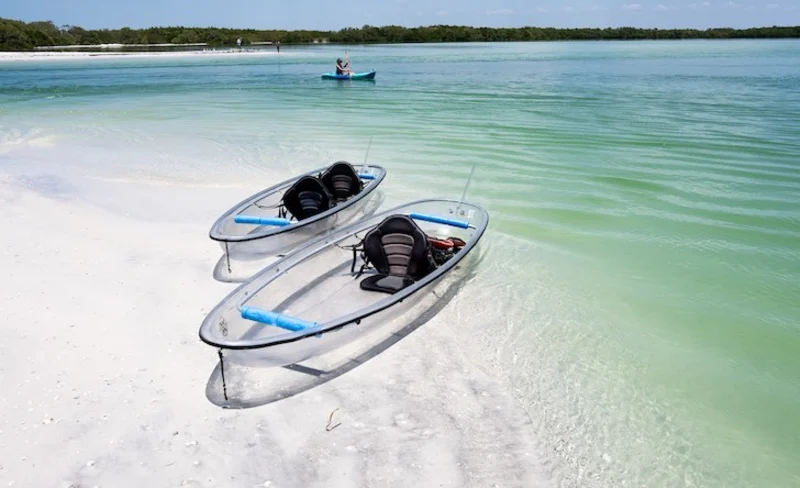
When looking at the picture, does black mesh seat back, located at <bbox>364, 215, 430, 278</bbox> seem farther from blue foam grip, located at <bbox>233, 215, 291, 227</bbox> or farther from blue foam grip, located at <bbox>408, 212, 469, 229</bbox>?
blue foam grip, located at <bbox>233, 215, 291, 227</bbox>

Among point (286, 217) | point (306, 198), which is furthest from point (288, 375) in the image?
point (286, 217)

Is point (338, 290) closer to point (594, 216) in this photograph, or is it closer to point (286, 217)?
point (286, 217)

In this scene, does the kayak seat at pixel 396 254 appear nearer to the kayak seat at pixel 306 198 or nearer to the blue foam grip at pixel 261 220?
the blue foam grip at pixel 261 220

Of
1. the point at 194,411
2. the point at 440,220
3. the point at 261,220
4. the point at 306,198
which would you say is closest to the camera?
the point at 194,411

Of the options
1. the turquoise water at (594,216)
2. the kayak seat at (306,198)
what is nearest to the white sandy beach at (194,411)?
the turquoise water at (594,216)

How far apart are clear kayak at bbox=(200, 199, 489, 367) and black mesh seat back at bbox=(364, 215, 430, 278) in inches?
0.5

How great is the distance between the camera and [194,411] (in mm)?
5348

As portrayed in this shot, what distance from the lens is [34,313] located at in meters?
6.93

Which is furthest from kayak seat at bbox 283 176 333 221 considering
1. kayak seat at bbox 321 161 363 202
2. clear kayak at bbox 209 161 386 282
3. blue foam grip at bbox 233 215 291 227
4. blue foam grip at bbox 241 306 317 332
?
blue foam grip at bbox 241 306 317 332

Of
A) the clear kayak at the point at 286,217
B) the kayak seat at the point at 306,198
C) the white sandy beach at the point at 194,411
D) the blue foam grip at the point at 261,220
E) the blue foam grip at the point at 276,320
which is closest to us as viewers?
the white sandy beach at the point at 194,411

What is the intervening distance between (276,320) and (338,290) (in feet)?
5.69

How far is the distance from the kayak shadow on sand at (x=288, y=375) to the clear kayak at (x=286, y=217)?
2.34 metres

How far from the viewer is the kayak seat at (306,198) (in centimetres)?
956

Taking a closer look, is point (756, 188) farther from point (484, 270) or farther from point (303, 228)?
point (303, 228)
